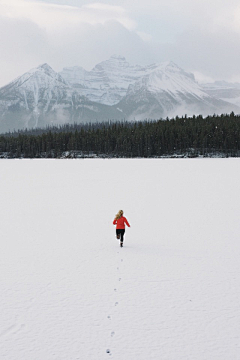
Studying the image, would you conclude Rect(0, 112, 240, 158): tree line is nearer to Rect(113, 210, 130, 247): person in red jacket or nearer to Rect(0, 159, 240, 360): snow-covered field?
Rect(0, 159, 240, 360): snow-covered field

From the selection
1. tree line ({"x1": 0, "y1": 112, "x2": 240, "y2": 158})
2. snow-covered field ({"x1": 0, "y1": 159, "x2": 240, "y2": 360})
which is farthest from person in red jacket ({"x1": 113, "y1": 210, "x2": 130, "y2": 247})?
tree line ({"x1": 0, "y1": 112, "x2": 240, "y2": 158})

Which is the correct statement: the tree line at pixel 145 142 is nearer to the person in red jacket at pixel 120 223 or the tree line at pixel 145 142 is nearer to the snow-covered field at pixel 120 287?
the snow-covered field at pixel 120 287

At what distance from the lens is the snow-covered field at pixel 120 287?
25.5 feet

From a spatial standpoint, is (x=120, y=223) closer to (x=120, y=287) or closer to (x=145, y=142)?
(x=120, y=287)

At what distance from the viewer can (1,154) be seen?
174000 millimetres

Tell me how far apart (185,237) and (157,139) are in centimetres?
12502

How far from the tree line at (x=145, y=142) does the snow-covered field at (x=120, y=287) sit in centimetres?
11416

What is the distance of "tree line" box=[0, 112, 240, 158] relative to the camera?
132750mm

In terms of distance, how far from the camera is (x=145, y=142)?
143 meters

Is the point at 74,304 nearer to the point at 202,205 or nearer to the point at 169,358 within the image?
the point at 169,358

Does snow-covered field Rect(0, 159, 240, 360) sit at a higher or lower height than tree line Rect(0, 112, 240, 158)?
lower

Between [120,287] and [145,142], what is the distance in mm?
133689

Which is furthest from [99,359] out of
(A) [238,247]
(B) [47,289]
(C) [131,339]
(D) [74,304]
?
(A) [238,247]

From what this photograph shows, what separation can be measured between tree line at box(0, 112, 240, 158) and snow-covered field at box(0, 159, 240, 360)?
114 m
